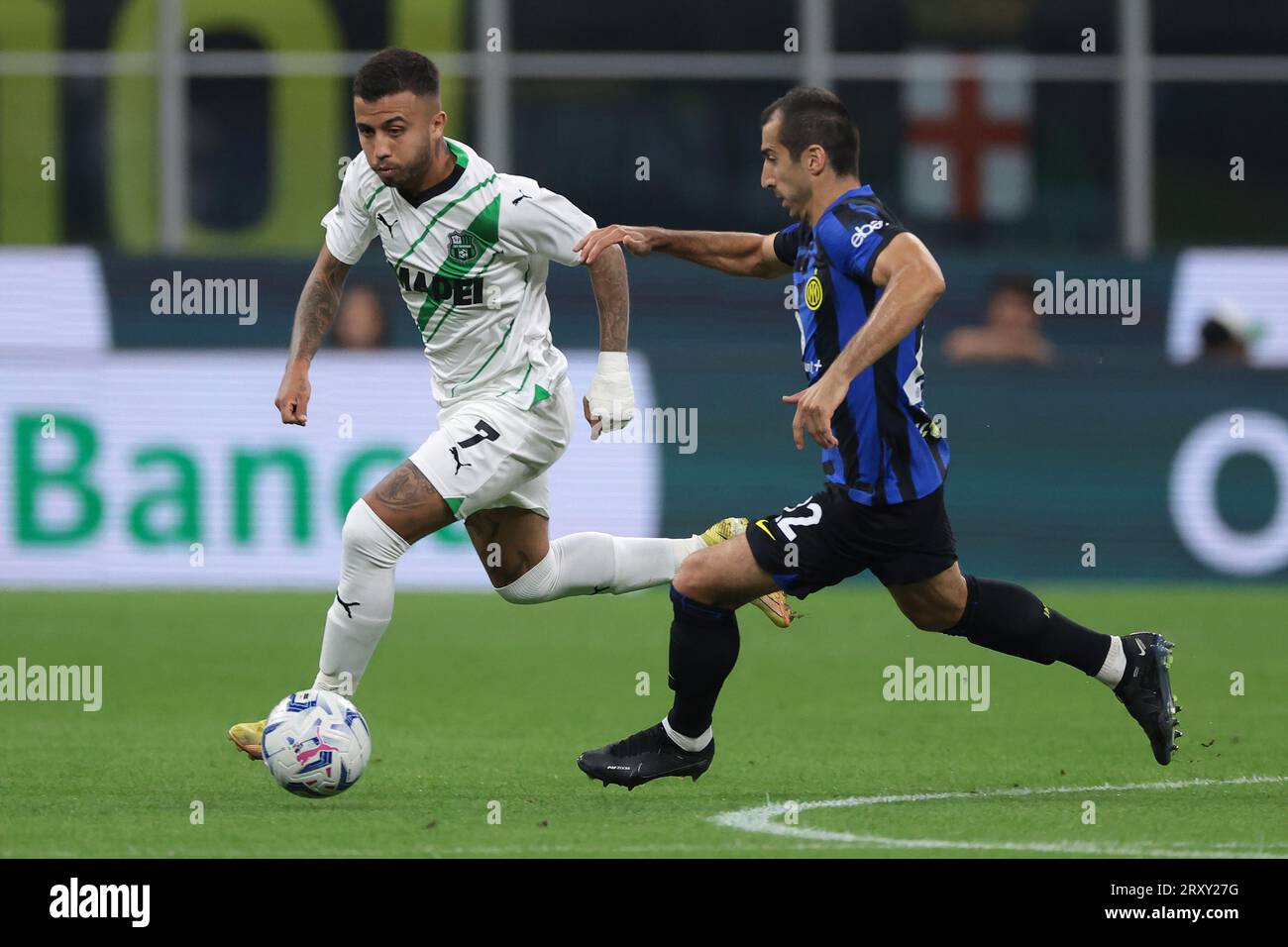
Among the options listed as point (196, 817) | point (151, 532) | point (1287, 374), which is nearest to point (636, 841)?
point (196, 817)

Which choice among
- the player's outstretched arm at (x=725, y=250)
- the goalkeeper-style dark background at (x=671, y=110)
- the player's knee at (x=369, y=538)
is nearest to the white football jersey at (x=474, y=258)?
the player's outstretched arm at (x=725, y=250)

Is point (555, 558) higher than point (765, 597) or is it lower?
higher

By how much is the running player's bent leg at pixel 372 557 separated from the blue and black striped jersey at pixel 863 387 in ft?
4.16

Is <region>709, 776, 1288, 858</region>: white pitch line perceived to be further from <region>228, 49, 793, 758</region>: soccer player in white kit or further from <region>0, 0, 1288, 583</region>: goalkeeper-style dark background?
<region>0, 0, 1288, 583</region>: goalkeeper-style dark background

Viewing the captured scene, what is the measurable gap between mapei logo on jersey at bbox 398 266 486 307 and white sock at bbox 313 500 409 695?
766 millimetres

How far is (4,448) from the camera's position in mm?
12875

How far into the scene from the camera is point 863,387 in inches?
263

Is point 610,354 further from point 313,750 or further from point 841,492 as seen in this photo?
point 313,750

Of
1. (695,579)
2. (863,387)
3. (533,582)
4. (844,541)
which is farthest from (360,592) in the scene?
(863,387)

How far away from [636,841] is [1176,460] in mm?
8123

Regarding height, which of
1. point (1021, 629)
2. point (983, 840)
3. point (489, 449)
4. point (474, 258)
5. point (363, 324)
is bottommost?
point (983, 840)

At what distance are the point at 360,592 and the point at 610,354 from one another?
3.56 ft

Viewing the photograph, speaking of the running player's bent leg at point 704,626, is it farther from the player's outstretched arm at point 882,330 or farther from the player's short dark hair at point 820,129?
the player's short dark hair at point 820,129
